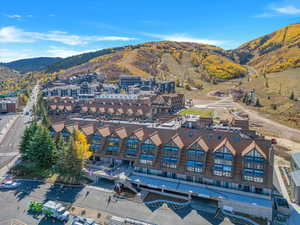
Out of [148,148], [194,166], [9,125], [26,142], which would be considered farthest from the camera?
[9,125]

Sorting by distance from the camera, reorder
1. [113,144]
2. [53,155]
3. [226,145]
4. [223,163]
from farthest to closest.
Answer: [113,144], [53,155], [226,145], [223,163]

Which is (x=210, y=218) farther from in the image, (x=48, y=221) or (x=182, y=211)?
(x=48, y=221)

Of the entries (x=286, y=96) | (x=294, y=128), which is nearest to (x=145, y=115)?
(x=294, y=128)

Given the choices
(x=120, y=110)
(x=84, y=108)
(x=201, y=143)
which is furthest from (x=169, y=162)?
(x=84, y=108)

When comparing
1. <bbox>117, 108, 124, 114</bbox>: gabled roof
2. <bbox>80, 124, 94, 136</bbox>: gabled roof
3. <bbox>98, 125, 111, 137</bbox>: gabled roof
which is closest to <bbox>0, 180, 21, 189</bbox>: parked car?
<bbox>80, 124, 94, 136</bbox>: gabled roof

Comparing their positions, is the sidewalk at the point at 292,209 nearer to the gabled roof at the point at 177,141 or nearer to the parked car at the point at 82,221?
the gabled roof at the point at 177,141

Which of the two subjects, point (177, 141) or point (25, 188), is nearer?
point (25, 188)

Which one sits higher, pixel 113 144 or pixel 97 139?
pixel 97 139

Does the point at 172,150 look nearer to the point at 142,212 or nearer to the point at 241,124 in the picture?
the point at 142,212
